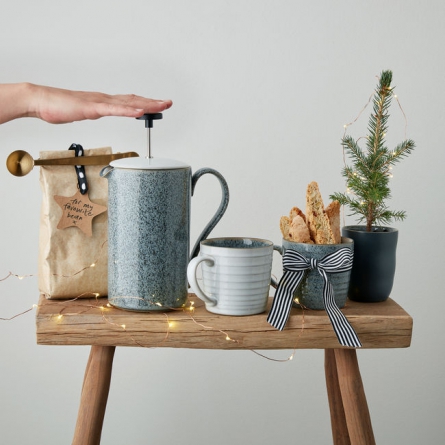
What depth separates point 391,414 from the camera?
1.82 meters

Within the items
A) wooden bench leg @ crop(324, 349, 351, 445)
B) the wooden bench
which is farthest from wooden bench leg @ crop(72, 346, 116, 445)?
wooden bench leg @ crop(324, 349, 351, 445)

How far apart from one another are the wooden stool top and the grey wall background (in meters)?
0.69

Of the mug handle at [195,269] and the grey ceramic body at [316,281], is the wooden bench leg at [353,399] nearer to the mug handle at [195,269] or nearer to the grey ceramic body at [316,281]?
the grey ceramic body at [316,281]

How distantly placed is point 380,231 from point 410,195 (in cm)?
61

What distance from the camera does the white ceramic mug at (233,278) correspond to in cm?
103

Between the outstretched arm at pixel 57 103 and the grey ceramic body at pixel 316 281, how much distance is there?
0.31 metres

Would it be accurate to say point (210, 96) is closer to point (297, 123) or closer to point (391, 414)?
point (297, 123)

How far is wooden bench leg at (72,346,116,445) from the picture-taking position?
1090 millimetres

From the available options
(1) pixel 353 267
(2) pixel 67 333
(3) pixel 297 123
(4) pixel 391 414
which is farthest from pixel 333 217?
(4) pixel 391 414

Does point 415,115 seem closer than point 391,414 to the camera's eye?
Yes

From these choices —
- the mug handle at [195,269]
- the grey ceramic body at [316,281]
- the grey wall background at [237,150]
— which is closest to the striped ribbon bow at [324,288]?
the grey ceramic body at [316,281]

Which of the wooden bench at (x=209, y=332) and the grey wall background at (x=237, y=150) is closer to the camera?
the wooden bench at (x=209, y=332)

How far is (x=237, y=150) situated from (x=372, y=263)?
654mm

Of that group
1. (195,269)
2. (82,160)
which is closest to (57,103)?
(82,160)
